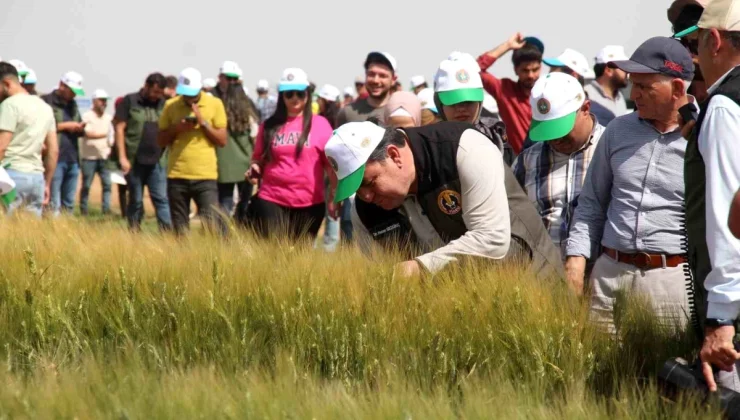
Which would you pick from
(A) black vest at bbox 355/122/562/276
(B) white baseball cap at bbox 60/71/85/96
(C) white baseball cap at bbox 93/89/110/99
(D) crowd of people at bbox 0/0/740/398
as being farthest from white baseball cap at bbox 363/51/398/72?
(C) white baseball cap at bbox 93/89/110/99

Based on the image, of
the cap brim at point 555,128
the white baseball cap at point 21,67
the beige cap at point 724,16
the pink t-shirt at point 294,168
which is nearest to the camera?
the beige cap at point 724,16

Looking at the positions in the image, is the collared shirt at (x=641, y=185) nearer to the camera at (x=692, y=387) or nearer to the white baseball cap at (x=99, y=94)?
the camera at (x=692, y=387)

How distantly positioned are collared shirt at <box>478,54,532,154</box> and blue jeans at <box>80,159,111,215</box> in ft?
30.0

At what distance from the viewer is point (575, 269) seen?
461 centimetres

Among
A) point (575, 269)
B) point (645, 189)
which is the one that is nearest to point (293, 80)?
point (575, 269)

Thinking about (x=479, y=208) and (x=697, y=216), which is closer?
(x=697, y=216)

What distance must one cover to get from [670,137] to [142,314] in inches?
87.5

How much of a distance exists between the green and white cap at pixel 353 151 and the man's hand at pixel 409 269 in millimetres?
370

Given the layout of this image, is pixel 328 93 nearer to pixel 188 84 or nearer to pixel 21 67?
pixel 21 67

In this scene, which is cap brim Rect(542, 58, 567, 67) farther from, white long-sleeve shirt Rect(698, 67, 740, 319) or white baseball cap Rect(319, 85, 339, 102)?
white baseball cap Rect(319, 85, 339, 102)

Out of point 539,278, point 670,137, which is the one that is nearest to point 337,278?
point 539,278

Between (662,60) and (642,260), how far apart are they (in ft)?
2.67

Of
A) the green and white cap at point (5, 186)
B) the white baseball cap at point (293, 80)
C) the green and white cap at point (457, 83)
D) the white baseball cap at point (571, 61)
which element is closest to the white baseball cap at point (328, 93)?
the white baseball cap at point (293, 80)

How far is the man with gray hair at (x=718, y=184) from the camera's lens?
3105 millimetres
